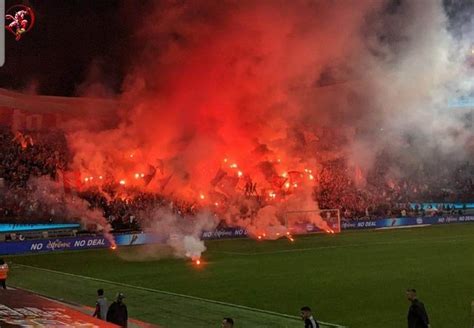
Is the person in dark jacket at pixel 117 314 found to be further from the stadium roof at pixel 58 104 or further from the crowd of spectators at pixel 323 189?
the stadium roof at pixel 58 104

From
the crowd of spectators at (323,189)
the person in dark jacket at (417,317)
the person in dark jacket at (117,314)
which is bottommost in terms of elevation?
the person in dark jacket at (117,314)

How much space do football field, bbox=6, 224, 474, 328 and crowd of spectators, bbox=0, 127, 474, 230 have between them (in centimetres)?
531

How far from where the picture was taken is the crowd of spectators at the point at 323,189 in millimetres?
34281

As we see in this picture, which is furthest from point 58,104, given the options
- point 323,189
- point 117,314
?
point 117,314

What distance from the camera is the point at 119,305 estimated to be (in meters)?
10.6

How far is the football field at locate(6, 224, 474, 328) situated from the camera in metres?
13.8

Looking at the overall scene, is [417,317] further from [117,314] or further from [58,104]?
[58,104]

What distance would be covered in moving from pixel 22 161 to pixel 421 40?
22866 millimetres

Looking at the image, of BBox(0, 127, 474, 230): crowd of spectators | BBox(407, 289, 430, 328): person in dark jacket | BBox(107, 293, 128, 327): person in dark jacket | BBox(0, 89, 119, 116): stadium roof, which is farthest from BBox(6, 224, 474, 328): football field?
BBox(0, 89, 119, 116): stadium roof

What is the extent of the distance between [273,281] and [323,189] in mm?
25752

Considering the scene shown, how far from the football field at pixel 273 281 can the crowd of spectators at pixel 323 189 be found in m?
5.31

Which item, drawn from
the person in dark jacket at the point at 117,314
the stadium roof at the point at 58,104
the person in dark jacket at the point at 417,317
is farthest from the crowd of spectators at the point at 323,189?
the person in dark jacket at the point at 417,317

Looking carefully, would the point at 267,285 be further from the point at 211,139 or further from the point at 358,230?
the point at 358,230

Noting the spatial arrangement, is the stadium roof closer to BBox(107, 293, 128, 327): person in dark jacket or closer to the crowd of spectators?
the crowd of spectators
